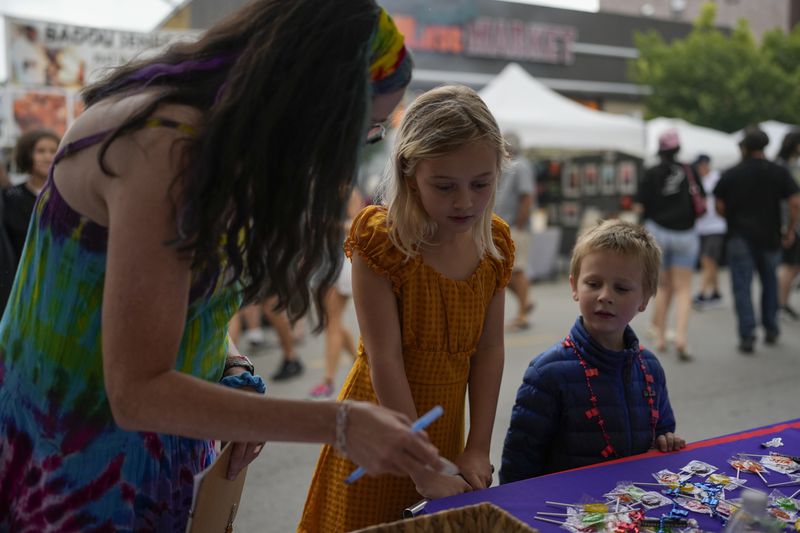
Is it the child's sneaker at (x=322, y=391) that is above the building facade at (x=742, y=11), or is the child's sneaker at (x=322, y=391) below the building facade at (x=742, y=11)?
→ below

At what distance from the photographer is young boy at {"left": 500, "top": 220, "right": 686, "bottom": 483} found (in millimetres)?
1976

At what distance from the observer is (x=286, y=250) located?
1.16m

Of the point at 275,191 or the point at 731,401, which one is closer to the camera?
the point at 275,191

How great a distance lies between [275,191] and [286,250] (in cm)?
10

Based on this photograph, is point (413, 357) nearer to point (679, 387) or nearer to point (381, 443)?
point (381, 443)

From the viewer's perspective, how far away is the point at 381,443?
3.45 ft

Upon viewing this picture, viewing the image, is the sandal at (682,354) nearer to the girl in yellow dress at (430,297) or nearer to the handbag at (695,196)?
the handbag at (695,196)

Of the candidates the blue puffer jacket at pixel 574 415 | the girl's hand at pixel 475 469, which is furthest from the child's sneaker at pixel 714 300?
the girl's hand at pixel 475 469

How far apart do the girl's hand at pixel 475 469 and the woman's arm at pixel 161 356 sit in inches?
28.6

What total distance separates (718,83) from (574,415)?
22.5 m

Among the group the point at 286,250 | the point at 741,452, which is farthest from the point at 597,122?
the point at 286,250

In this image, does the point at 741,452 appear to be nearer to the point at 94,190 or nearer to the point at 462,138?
the point at 462,138

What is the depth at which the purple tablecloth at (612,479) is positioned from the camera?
1.48m

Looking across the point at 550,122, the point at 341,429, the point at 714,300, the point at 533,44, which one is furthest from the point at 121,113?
the point at 533,44
